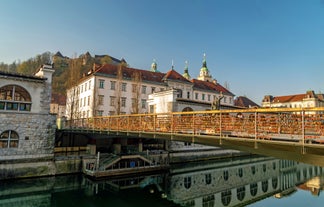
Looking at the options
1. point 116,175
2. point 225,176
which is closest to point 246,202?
point 225,176

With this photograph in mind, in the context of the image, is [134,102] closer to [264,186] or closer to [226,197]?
[264,186]

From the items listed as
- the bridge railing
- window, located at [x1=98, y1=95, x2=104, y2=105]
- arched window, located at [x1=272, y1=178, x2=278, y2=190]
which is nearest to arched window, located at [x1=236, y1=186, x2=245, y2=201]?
arched window, located at [x1=272, y1=178, x2=278, y2=190]

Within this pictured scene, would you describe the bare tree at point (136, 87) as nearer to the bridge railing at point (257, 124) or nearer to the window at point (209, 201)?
the window at point (209, 201)

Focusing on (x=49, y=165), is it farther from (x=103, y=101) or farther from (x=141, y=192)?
(x=103, y=101)

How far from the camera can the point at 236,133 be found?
27.5 ft

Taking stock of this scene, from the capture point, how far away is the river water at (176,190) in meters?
13.9

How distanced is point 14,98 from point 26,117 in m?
1.68

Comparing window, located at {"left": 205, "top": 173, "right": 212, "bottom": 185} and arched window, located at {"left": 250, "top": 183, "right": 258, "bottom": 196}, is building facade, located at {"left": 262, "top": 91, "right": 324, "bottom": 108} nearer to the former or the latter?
arched window, located at {"left": 250, "top": 183, "right": 258, "bottom": 196}

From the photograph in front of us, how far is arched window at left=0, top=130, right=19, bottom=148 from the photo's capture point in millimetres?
15923

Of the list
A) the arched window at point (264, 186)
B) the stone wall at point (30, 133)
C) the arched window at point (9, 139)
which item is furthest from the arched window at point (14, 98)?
the arched window at point (264, 186)

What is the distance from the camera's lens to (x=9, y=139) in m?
16.2

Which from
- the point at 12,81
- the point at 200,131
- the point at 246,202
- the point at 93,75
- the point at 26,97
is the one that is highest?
the point at 93,75

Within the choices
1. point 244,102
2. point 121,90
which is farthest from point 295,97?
point 121,90

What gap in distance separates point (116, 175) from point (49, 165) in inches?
208
